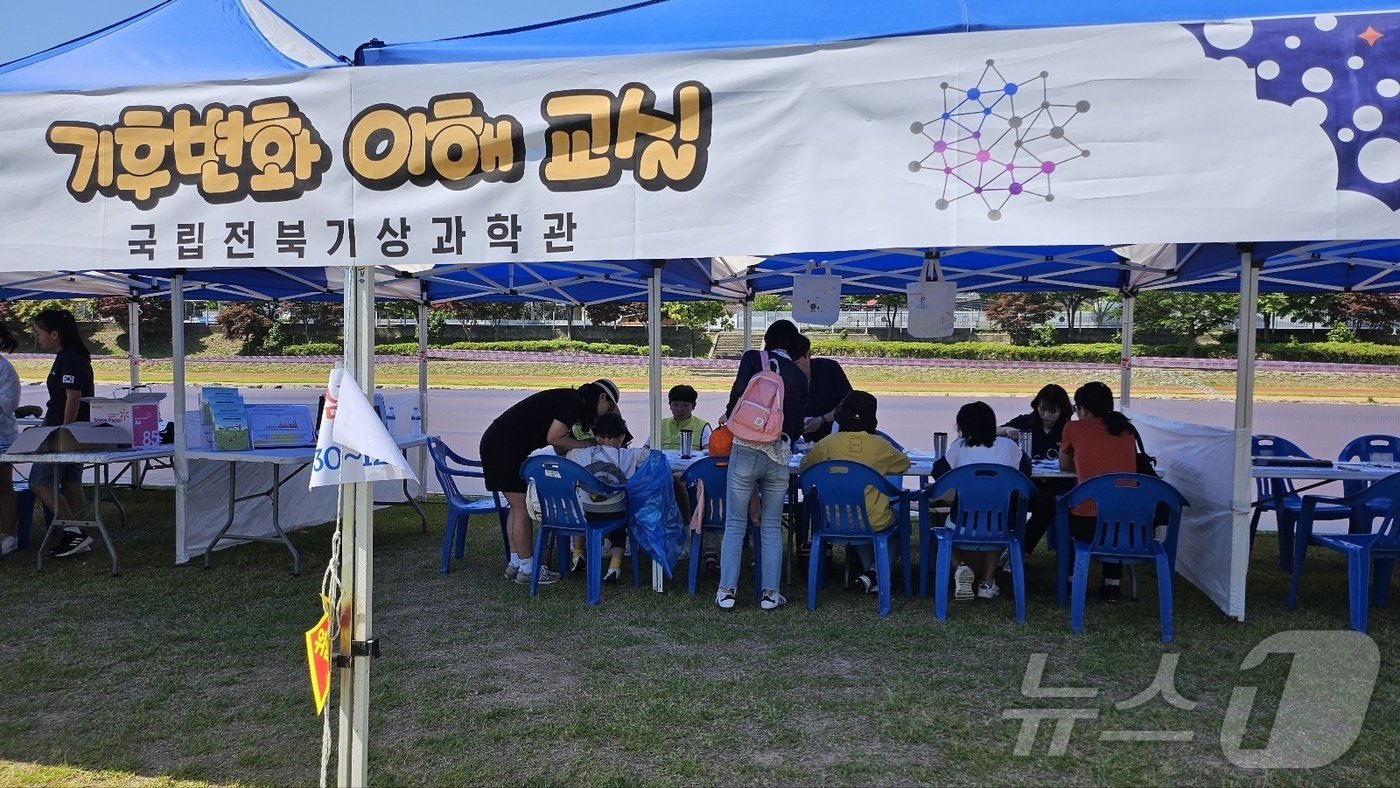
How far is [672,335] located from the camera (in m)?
43.0

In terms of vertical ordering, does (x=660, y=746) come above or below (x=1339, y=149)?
below

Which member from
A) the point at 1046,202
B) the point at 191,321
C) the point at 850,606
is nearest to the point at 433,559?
the point at 850,606

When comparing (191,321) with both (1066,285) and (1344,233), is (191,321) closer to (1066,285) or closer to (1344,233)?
(1066,285)

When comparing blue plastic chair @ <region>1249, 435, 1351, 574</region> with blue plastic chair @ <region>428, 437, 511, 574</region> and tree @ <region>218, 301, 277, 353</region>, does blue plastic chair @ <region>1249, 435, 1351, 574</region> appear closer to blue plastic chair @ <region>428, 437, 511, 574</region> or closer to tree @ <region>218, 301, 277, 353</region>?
blue plastic chair @ <region>428, 437, 511, 574</region>

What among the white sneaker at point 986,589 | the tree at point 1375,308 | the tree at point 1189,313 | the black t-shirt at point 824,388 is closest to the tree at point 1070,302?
the tree at point 1189,313

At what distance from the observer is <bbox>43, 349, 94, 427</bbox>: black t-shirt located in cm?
661

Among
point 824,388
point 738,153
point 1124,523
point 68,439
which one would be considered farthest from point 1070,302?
point 738,153

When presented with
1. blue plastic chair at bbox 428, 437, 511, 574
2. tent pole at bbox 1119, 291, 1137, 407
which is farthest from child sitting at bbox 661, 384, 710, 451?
tent pole at bbox 1119, 291, 1137, 407

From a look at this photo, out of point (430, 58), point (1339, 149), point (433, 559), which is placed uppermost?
point (430, 58)

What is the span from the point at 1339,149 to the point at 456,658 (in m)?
3.84

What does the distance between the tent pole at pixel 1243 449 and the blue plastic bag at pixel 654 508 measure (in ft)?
9.59

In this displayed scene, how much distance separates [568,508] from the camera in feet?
18.6

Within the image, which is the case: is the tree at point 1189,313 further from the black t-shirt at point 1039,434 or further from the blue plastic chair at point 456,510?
the blue plastic chair at point 456,510

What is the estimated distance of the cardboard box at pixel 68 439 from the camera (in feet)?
20.0
